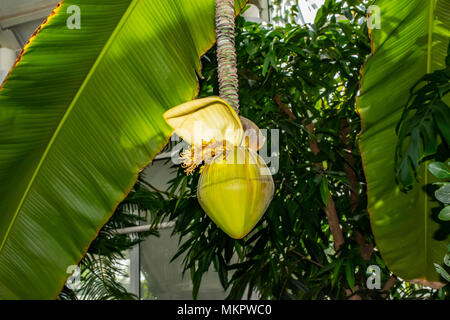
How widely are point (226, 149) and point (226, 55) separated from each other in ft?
0.41

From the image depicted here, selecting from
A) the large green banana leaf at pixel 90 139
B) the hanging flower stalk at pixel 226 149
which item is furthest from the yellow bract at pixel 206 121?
the large green banana leaf at pixel 90 139

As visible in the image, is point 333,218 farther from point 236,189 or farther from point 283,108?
point 236,189

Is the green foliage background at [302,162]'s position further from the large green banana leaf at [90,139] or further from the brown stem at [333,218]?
the large green banana leaf at [90,139]

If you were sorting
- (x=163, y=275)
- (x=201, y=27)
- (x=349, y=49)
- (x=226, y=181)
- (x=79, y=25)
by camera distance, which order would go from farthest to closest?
(x=163, y=275) < (x=349, y=49) < (x=201, y=27) < (x=79, y=25) < (x=226, y=181)

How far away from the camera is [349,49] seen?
148 centimetres

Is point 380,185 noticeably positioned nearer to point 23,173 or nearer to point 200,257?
point 200,257

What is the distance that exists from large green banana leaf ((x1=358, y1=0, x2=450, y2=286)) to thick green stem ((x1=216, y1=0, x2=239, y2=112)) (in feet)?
1.74

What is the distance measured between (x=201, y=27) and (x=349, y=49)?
624mm

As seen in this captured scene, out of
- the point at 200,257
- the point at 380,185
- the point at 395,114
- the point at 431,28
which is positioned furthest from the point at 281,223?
the point at 431,28

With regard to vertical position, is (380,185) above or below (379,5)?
below

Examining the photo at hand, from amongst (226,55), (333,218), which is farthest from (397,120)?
(226,55)

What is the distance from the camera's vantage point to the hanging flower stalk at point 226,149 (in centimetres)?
58

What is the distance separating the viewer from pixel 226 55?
0.64 meters

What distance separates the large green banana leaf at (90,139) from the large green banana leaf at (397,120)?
372 millimetres
